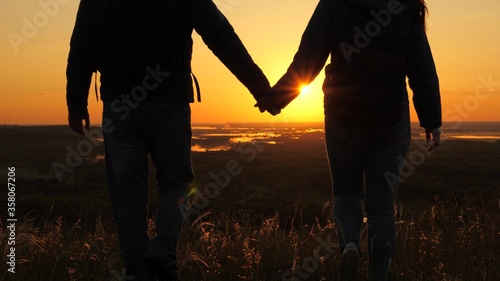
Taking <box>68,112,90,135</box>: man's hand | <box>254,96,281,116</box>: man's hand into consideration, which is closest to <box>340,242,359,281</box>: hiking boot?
<box>254,96,281,116</box>: man's hand

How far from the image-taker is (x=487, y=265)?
3684mm

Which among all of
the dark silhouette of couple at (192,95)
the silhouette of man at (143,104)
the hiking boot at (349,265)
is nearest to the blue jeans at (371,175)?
the dark silhouette of couple at (192,95)

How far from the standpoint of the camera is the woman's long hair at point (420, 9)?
304cm

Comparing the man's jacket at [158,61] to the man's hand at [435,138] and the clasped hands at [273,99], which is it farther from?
the man's hand at [435,138]

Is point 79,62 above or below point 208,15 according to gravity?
below

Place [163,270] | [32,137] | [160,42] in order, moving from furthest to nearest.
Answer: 1. [32,137]
2. [160,42]
3. [163,270]

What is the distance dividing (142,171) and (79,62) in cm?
82

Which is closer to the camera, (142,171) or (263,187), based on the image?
(142,171)

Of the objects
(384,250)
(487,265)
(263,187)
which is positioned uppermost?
(384,250)

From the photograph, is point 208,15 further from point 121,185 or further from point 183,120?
point 121,185

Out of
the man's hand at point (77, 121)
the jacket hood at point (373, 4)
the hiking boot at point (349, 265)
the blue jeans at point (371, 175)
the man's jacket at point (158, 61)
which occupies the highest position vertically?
the jacket hood at point (373, 4)

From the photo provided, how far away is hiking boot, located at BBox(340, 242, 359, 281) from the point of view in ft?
8.70

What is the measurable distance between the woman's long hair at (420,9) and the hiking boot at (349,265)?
1520 millimetres

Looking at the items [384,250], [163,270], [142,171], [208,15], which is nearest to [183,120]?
[142,171]
